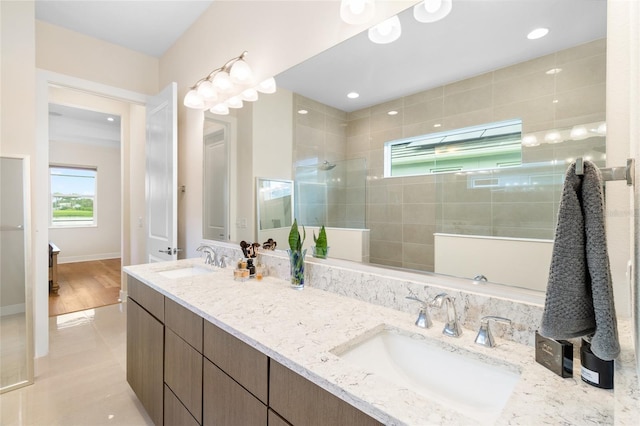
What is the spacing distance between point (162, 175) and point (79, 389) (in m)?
1.72

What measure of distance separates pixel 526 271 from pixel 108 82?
3.71 m

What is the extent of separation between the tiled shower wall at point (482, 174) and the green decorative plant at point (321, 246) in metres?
0.29

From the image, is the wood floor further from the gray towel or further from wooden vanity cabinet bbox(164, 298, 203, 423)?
the gray towel

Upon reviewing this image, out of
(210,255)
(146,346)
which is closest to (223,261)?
(210,255)

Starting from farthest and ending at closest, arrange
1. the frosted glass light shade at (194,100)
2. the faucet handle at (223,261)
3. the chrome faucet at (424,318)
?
1. the frosted glass light shade at (194,100)
2. the faucet handle at (223,261)
3. the chrome faucet at (424,318)

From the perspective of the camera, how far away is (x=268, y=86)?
1897 mm

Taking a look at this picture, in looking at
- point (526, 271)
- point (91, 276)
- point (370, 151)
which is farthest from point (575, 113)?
point (91, 276)

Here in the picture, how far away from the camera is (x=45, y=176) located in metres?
2.50

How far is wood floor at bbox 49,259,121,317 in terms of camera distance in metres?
3.75

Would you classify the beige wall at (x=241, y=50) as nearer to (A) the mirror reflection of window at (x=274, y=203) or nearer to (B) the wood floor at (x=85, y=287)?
(A) the mirror reflection of window at (x=274, y=203)

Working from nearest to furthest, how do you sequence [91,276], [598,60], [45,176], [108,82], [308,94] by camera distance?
1. [598,60]
2. [308,94]
3. [45,176]
4. [108,82]
5. [91,276]

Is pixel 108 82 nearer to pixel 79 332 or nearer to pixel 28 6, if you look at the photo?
pixel 28 6

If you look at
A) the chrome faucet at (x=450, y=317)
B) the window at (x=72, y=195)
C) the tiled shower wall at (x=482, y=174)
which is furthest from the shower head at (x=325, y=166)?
the window at (x=72, y=195)

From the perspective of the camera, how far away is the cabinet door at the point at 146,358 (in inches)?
63.4
